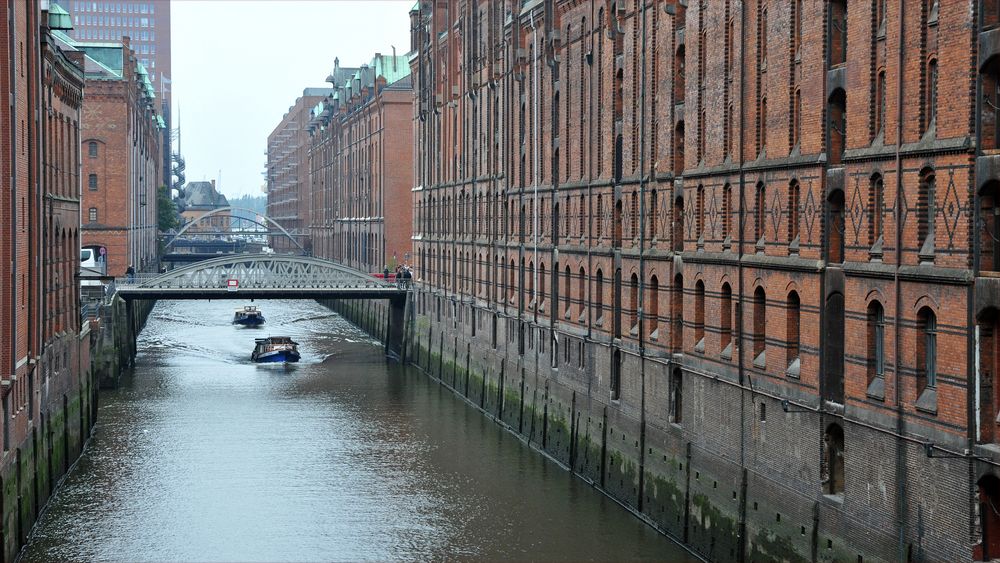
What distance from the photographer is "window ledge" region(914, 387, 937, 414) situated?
20688 mm

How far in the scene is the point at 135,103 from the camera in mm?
86812

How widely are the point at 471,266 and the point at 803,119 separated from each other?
33.7 meters

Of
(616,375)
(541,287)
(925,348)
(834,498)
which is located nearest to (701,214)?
(616,375)

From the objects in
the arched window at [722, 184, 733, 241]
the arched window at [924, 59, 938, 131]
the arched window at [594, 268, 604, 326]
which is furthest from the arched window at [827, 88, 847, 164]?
the arched window at [594, 268, 604, 326]

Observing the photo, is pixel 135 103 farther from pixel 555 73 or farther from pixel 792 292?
pixel 792 292

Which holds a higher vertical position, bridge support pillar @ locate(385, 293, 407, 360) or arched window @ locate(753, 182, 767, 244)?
arched window @ locate(753, 182, 767, 244)

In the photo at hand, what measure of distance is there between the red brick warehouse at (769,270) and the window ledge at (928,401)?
5cm

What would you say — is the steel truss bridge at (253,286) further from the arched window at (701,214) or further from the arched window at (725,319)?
the arched window at (725,319)

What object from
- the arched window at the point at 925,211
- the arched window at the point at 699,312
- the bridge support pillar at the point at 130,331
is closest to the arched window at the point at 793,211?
the arched window at the point at 925,211

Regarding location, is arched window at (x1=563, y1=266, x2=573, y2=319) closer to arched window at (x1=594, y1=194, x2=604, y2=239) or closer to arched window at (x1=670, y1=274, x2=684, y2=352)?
arched window at (x1=594, y1=194, x2=604, y2=239)

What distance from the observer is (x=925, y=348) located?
21.3 metres

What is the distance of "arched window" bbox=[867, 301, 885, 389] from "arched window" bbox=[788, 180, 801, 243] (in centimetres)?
339

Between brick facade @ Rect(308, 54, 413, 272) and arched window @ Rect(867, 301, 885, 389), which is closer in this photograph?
arched window @ Rect(867, 301, 885, 389)

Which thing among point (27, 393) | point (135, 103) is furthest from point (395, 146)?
point (27, 393)
